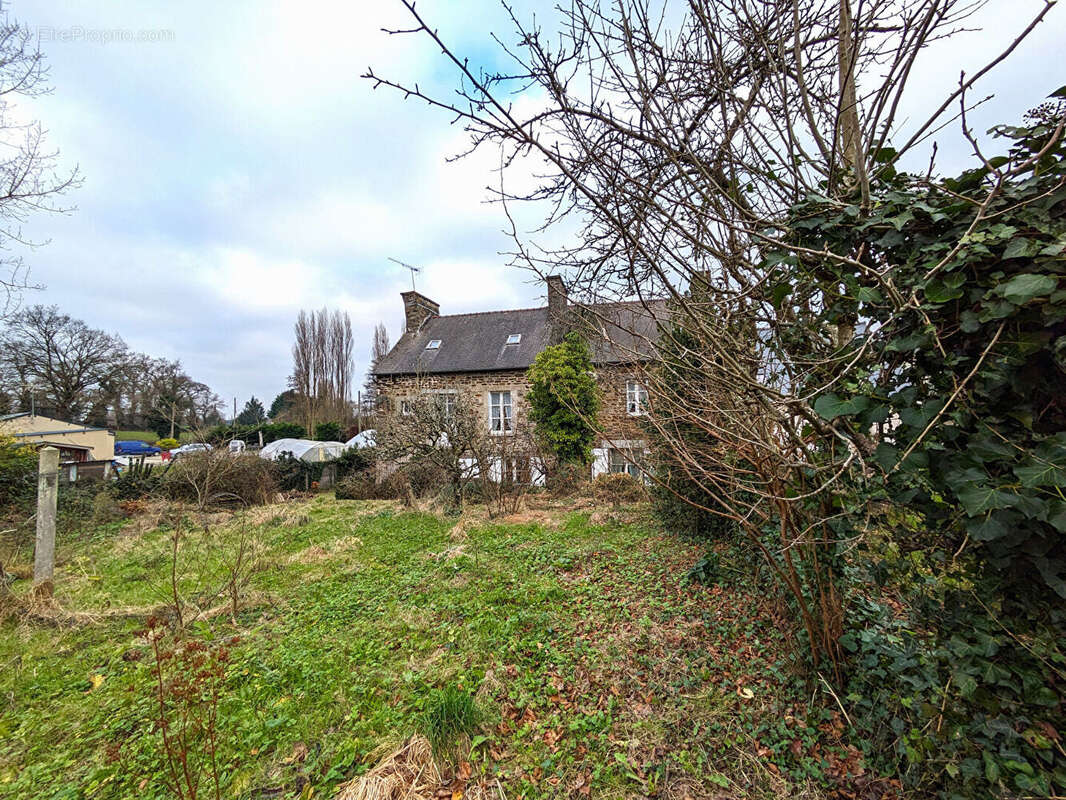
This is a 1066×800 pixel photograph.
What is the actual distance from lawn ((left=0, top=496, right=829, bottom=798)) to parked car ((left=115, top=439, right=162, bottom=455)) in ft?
86.4

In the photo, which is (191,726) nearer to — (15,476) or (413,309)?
(15,476)

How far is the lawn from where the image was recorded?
2.26m

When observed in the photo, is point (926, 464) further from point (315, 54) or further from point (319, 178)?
point (319, 178)

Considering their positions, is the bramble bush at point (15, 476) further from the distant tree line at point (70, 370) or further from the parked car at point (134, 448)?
the parked car at point (134, 448)

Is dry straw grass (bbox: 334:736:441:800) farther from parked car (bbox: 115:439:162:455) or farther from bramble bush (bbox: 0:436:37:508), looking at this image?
parked car (bbox: 115:439:162:455)

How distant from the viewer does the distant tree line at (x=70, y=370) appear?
68.1ft

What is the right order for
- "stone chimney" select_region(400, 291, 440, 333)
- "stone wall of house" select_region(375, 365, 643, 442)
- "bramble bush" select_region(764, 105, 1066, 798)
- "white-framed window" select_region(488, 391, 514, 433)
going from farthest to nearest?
1. "stone chimney" select_region(400, 291, 440, 333)
2. "white-framed window" select_region(488, 391, 514, 433)
3. "stone wall of house" select_region(375, 365, 643, 442)
4. "bramble bush" select_region(764, 105, 1066, 798)

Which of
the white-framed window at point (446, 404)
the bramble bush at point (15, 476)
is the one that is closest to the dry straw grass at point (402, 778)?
the white-framed window at point (446, 404)

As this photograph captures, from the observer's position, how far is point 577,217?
317 cm

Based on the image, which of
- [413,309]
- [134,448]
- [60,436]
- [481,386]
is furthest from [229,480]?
[134,448]

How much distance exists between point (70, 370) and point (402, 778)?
105ft

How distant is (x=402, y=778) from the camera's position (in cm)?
216

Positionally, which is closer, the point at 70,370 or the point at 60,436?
the point at 60,436

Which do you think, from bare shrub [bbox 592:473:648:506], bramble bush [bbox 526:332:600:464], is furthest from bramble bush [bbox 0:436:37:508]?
bare shrub [bbox 592:473:648:506]
